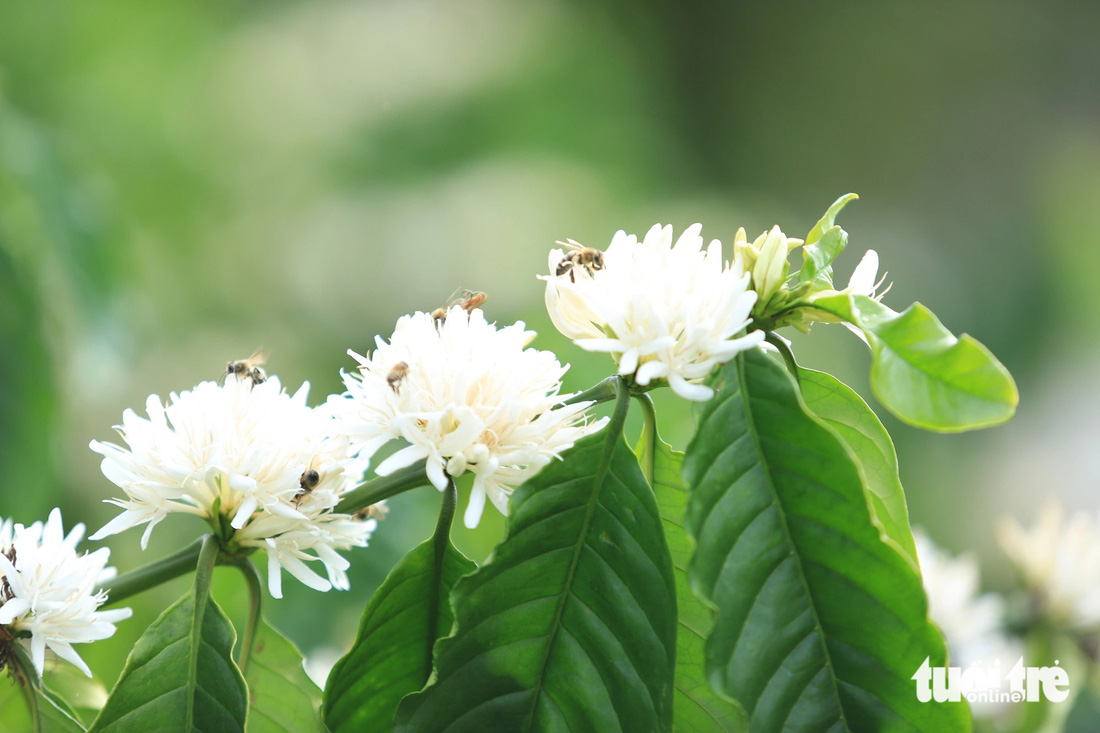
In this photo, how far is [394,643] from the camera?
37 cm

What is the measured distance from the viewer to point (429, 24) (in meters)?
3.66

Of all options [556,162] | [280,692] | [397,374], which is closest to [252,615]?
[280,692]

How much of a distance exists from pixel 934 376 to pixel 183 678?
0.97 ft

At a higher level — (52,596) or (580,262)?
(580,262)

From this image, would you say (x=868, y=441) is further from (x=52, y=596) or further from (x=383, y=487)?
(x=52, y=596)

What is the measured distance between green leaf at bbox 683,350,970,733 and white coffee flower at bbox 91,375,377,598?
0.15 metres

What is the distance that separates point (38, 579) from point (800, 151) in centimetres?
443

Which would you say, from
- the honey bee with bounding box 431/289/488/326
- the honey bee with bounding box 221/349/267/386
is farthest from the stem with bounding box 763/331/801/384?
the honey bee with bounding box 221/349/267/386

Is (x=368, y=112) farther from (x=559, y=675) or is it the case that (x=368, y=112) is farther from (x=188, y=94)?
(x=559, y=675)

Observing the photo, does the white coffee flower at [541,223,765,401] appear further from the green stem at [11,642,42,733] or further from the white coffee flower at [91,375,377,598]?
the green stem at [11,642,42,733]

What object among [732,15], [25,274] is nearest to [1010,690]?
[25,274]

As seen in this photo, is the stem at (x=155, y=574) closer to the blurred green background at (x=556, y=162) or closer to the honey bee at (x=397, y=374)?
the honey bee at (x=397, y=374)

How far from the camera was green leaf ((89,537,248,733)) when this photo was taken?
33cm

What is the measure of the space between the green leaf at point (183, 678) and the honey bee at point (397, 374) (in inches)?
4.2
